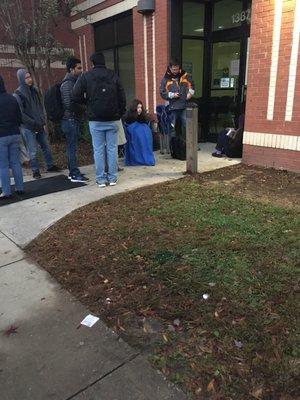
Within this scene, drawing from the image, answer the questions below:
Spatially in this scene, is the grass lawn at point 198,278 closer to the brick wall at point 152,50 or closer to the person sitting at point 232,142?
the person sitting at point 232,142

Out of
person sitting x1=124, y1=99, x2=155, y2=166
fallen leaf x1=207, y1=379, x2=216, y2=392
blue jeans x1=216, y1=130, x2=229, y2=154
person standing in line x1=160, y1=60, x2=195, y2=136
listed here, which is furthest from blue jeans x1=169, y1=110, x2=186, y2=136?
fallen leaf x1=207, y1=379, x2=216, y2=392

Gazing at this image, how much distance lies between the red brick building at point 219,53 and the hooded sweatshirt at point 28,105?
339cm

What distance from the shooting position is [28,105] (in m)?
6.25

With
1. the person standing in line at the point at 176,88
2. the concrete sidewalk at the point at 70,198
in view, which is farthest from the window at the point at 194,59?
the concrete sidewalk at the point at 70,198

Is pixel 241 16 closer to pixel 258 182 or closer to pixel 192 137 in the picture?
pixel 192 137

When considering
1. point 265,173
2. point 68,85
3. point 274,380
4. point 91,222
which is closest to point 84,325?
point 274,380

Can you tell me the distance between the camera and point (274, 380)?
85.8 inches

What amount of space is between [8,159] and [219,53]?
5556 mm

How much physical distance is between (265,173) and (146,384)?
16.0ft

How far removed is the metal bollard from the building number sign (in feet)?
9.63

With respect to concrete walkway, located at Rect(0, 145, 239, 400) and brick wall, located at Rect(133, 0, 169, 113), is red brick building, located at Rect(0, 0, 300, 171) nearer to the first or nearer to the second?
brick wall, located at Rect(133, 0, 169, 113)

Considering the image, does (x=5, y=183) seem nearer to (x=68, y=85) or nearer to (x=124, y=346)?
(x=68, y=85)

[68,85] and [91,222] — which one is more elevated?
[68,85]

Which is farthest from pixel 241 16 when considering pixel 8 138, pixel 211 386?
pixel 211 386
